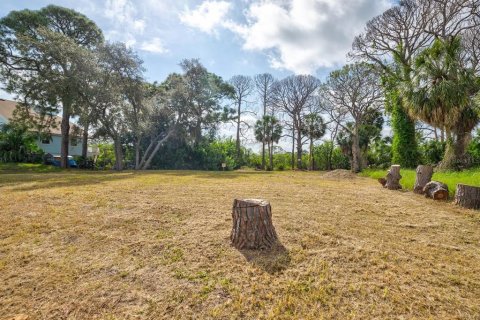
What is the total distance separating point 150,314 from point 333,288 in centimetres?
144

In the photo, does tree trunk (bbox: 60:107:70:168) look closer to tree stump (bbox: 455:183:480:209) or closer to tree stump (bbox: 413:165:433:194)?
tree stump (bbox: 413:165:433:194)

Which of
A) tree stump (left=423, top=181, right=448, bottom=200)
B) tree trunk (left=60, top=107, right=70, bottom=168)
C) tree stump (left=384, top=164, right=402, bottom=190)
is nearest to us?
tree stump (left=423, top=181, right=448, bottom=200)

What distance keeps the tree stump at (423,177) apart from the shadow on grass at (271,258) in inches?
225

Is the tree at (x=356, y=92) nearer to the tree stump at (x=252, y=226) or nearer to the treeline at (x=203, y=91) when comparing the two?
the treeline at (x=203, y=91)

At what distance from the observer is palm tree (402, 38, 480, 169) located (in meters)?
9.18

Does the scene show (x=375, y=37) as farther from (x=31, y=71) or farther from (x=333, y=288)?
(x=31, y=71)

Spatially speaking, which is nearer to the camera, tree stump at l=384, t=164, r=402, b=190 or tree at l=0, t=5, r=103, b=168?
tree stump at l=384, t=164, r=402, b=190

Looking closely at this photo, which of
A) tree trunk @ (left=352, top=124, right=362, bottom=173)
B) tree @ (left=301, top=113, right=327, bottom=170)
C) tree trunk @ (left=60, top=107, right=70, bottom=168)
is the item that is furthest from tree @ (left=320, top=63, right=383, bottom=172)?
tree trunk @ (left=60, top=107, right=70, bottom=168)

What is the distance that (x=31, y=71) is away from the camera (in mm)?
15062

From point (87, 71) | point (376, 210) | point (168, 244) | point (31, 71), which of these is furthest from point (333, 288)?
point (31, 71)

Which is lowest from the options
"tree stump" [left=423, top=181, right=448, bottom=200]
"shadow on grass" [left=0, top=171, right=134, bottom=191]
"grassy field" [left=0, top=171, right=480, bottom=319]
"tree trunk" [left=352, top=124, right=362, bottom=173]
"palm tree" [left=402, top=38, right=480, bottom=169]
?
"grassy field" [left=0, top=171, right=480, bottom=319]

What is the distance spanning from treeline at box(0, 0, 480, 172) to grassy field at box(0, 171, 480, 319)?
26.7ft

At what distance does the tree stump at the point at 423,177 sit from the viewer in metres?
6.46

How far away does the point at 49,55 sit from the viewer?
13.5m
